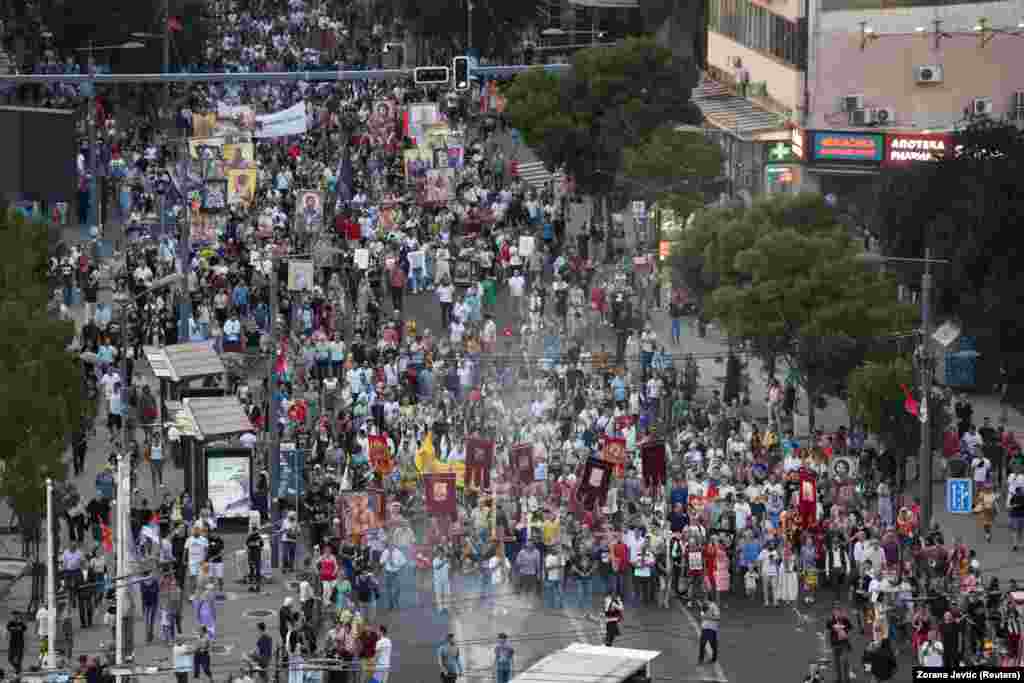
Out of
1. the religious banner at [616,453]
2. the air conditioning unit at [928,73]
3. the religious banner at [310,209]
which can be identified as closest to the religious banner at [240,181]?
the religious banner at [310,209]

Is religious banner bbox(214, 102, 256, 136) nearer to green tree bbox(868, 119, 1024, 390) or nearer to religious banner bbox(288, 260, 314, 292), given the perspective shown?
religious banner bbox(288, 260, 314, 292)

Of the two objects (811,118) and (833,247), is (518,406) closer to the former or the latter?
(833,247)

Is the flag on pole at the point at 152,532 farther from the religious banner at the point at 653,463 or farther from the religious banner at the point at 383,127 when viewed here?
the religious banner at the point at 383,127

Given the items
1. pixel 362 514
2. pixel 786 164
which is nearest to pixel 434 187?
pixel 786 164

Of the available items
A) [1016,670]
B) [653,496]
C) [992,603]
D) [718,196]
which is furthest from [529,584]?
[718,196]

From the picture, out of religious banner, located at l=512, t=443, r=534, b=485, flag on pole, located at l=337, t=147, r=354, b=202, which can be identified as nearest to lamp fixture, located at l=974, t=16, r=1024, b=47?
flag on pole, located at l=337, t=147, r=354, b=202

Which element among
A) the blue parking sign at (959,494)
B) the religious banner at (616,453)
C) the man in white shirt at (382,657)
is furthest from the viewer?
the religious banner at (616,453)
